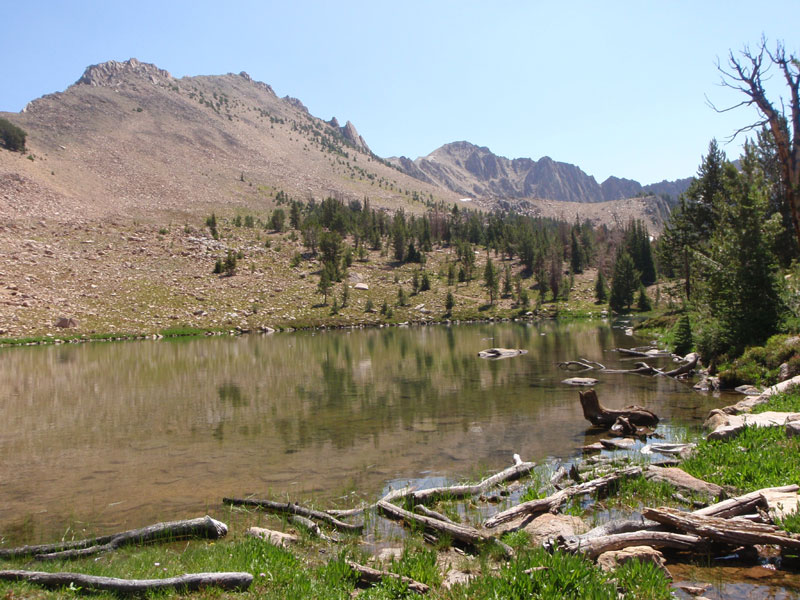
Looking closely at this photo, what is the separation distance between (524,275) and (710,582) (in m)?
121

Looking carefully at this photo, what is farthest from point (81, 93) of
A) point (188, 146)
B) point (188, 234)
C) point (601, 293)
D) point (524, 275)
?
point (601, 293)

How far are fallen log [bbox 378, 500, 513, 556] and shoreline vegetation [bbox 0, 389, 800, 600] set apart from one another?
2cm

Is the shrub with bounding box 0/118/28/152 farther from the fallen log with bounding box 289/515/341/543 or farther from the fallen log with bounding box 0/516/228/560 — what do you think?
the fallen log with bounding box 289/515/341/543

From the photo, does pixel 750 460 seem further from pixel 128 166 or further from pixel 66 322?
pixel 128 166

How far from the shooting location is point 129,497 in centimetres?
1132

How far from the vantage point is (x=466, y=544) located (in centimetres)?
786

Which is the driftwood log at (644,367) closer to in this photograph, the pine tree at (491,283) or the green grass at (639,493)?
the green grass at (639,493)

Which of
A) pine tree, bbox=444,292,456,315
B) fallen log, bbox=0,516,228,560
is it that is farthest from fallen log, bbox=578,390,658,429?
pine tree, bbox=444,292,456,315

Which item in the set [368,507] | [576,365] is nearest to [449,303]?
[576,365]

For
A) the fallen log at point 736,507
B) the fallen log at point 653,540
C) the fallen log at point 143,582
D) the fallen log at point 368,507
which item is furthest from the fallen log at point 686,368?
the fallen log at point 143,582

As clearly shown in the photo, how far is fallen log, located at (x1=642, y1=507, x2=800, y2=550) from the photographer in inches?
257

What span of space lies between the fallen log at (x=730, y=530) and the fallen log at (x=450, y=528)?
2.39 meters

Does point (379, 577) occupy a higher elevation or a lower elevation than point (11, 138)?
lower

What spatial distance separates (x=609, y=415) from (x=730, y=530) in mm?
9863
